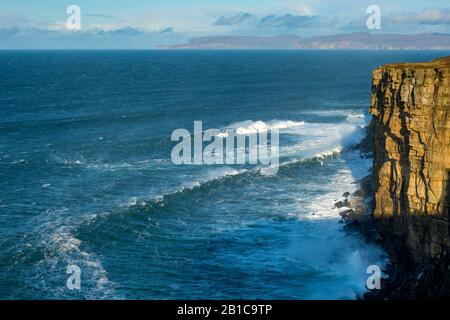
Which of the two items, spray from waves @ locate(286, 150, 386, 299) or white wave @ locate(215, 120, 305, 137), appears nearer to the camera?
spray from waves @ locate(286, 150, 386, 299)

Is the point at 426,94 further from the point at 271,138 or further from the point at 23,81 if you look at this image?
the point at 23,81

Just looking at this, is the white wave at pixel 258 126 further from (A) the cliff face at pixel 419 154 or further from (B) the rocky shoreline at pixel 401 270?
(A) the cliff face at pixel 419 154

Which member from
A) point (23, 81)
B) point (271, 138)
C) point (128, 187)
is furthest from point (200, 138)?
point (23, 81)

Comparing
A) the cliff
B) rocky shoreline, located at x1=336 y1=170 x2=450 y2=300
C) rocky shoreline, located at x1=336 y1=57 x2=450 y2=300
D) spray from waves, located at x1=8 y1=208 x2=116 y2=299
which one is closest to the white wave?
spray from waves, located at x1=8 y1=208 x2=116 y2=299

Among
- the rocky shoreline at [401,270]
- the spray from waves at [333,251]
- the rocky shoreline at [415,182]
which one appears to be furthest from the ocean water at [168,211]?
the rocky shoreline at [415,182]

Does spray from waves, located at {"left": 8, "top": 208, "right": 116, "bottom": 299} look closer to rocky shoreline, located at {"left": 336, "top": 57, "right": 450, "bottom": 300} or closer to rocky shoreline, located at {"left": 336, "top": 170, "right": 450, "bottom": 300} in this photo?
rocky shoreline, located at {"left": 336, "top": 170, "right": 450, "bottom": 300}

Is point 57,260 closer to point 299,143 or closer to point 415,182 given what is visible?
point 415,182
